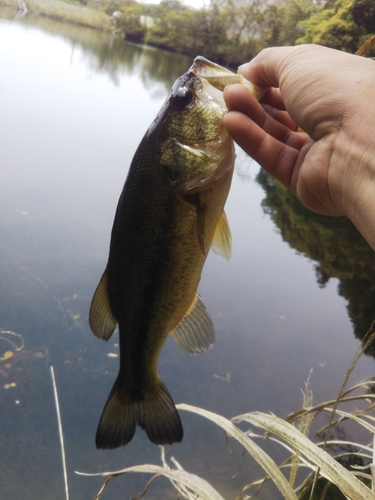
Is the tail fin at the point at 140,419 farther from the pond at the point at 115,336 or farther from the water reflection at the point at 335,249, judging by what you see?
the water reflection at the point at 335,249

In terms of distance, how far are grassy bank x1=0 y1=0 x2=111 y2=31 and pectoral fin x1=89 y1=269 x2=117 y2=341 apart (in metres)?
34.4

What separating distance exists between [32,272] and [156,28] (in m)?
29.7

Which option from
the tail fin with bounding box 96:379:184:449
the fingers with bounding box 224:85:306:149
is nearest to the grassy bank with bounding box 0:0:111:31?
the fingers with bounding box 224:85:306:149

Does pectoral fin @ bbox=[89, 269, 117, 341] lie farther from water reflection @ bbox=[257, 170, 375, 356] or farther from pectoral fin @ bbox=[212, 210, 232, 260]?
water reflection @ bbox=[257, 170, 375, 356]

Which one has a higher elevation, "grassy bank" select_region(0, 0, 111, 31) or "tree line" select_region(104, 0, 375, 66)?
"tree line" select_region(104, 0, 375, 66)

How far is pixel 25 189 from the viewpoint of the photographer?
5.21m

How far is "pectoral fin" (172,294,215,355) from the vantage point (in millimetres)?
1488

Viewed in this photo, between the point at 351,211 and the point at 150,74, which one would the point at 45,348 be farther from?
the point at 150,74

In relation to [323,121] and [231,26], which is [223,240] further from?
[231,26]

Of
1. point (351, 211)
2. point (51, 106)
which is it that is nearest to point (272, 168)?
point (351, 211)

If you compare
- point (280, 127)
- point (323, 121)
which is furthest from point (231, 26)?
point (323, 121)

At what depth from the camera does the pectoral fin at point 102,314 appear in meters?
1.39

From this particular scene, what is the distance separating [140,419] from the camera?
1.47m

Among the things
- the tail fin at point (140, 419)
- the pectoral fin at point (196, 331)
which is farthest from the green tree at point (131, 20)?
the tail fin at point (140, 419)
